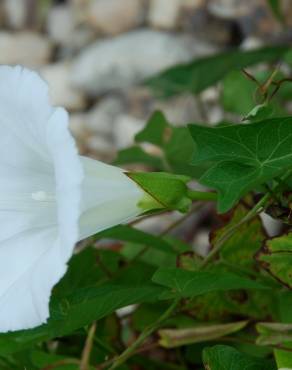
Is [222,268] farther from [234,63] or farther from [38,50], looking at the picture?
[38,50]

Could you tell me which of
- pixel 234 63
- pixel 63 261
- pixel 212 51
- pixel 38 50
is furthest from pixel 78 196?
pixel 38 50

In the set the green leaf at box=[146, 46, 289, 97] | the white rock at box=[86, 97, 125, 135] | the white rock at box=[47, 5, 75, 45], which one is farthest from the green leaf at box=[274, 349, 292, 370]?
the white rock at box=[47, 5, 75, 45]

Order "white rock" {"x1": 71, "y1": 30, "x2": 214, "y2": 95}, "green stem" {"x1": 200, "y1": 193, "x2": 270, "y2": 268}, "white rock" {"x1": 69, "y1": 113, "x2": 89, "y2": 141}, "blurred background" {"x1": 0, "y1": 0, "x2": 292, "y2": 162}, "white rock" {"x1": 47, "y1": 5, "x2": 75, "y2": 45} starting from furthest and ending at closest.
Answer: "white rock" {"x1": 47, "y1": 5, "x2": 75, "y2": 45} < "white rock" {"x1": 69, "y1": 113, "x2": 89, "y2": 141} < "white rock" {"x1": 71, "y1": 30, "x2": 214, "y2": 95} < "blurred background" {"x1": 0, "y1": 0, "x2": 292, "y2": 162} < "green stem" {"x1": 200, "y1": 193, "x2": 270, "y2": 268}

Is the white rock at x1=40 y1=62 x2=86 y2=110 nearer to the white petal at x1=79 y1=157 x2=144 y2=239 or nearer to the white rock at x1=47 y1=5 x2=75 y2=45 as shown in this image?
the white rock at x1=47 y1=5 x2=75 y2=45

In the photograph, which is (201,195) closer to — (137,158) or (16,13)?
(137,158)

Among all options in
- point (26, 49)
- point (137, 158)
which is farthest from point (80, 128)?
point (137, 158)

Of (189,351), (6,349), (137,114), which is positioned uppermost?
(6,349)
